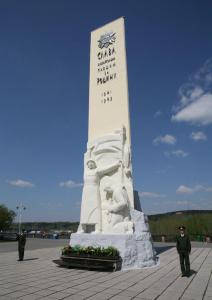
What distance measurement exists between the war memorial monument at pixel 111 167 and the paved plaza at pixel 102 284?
1484 millimetres

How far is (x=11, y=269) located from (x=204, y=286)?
6.59 meters

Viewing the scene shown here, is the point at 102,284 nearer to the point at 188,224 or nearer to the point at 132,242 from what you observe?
the point at 132,242

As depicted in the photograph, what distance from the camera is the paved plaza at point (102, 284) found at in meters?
6.87

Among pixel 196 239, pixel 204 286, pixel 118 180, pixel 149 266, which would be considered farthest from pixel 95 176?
pixel 196 239

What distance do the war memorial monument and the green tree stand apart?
24.8 metres

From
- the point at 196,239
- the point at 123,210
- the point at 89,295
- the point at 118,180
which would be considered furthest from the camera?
the point at 196,239

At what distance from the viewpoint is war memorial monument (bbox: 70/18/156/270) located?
12.1 metres

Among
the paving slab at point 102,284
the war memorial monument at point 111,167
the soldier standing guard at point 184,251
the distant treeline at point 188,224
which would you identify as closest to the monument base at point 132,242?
the war memorial monument at point 111,167

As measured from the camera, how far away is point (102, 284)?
814 centimetres

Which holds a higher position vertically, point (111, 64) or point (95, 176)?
point (111, 64)

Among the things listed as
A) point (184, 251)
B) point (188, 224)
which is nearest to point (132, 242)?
point (184, 251)

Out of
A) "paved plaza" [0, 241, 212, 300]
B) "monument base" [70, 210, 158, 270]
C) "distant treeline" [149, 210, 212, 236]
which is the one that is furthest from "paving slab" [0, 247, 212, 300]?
"distant treeline" [149, 210, 212, 236]

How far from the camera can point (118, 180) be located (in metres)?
13.7

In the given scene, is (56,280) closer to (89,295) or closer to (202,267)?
(89,295)
